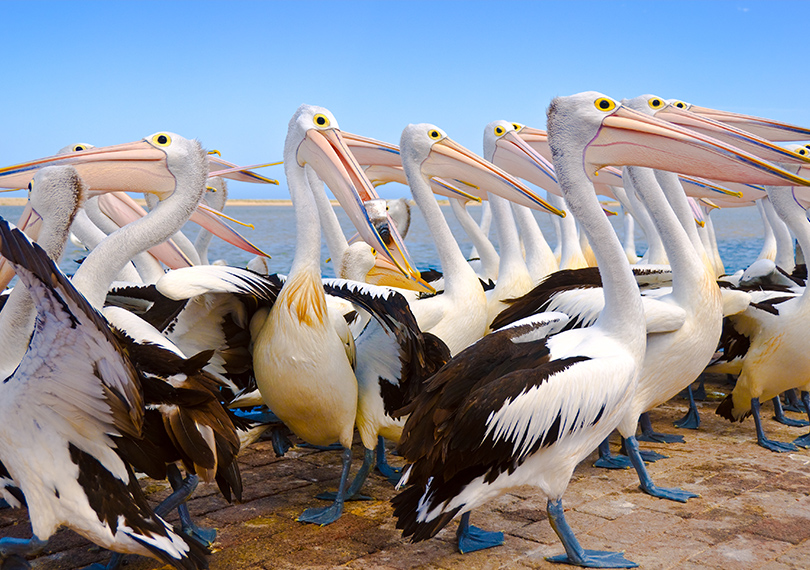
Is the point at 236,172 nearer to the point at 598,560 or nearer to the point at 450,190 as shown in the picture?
the point at 450,190

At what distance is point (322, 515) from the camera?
120 inches

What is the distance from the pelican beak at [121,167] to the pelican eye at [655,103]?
9.11 feet

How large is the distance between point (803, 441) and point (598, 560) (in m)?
2.10

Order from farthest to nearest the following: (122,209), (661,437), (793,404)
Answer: (122,209) < (793,404) < (661,437)

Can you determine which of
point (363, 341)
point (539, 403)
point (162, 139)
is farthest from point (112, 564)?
point (162, 139)

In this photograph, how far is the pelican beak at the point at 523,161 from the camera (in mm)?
5312

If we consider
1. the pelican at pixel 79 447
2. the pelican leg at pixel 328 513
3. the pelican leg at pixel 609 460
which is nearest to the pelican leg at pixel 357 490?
the pelican leg at pixel 328 513

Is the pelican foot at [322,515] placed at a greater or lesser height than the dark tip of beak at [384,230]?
lesser

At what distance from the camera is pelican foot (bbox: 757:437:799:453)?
Result: 3898 millimetres

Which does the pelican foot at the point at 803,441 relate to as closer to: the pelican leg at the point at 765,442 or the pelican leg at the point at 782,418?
the pelican leg at the point at 765,442

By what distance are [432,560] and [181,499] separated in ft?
3.03

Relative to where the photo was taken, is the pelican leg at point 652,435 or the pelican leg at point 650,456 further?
the pelican leg at point 652,435

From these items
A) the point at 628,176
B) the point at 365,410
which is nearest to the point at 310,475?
the point at 365,410

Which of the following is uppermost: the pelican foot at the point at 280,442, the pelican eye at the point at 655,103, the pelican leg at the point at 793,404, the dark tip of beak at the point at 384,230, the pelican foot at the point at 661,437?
the pelican eye at the point at 655,103
